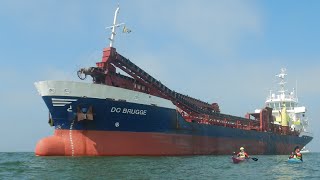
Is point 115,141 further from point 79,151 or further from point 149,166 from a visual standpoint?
point 149,166

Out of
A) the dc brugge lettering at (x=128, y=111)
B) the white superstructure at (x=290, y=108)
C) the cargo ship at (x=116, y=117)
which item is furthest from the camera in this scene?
the white superstructure at (x=290, y=108)

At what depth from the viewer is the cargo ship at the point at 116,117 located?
2609 centimetres

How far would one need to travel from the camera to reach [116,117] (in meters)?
27.0

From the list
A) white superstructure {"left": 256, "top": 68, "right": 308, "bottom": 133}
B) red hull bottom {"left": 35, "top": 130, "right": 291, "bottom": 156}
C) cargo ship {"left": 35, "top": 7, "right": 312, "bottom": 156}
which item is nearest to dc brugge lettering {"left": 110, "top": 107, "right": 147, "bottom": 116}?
cargo ship {"left": 35, "top": 7, "right": 312, "bottom": 156}

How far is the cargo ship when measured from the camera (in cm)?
2609

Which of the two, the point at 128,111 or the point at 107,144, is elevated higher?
the point at 128,111

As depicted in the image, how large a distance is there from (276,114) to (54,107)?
136ft

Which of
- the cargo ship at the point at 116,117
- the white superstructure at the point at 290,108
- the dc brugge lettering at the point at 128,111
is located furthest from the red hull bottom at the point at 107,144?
the white superstructure at the point at 290,108

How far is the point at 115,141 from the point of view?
26984 millimetres

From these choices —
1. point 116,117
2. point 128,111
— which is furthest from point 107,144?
point 128,111

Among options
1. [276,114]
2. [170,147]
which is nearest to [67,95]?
[170,147]

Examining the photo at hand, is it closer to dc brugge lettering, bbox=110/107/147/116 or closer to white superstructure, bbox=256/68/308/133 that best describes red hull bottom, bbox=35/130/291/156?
dc brugge lettering, bbox=110/107/147/116

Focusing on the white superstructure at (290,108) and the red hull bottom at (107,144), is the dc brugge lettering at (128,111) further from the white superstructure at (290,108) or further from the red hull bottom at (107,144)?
the white superstructure at (290,108)

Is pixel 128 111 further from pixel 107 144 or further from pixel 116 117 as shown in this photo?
pixel 107 144
